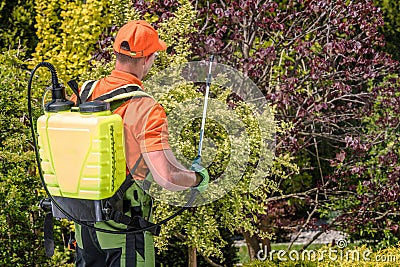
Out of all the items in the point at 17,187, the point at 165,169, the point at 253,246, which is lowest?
the point at 253,246

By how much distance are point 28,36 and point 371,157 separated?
3.59m

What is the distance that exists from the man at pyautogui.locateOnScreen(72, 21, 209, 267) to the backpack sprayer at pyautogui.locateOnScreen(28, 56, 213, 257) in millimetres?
60

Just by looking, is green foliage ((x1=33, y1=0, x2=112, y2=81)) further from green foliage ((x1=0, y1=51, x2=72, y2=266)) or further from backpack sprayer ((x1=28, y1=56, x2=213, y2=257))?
backpack sprayer ((x1=28, y1=56, x2=213, y2=257))

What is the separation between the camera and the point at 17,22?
746 cm

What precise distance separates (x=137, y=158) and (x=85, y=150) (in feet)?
0.89

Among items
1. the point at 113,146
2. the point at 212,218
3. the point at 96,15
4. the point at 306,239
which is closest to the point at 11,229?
the point at 212,218

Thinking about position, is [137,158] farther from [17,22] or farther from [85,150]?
[17,22]

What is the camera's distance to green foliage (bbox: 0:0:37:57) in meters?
7.43

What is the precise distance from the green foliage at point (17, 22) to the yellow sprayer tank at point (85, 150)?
182 inches

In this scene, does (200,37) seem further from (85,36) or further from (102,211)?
(102,211)

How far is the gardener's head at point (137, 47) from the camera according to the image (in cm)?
315

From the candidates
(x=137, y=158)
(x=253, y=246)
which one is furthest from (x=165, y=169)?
(x=253, y=246)

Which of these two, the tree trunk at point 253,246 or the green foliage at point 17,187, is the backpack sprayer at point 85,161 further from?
the tree trunk at point 253,246

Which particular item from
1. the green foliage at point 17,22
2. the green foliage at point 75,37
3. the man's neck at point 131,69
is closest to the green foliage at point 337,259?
the man's neck at point 131,69
